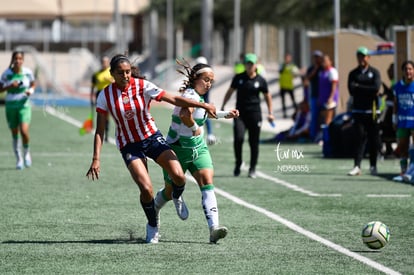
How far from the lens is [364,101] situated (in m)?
20.3

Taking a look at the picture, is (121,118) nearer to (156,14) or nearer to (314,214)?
(314,214)

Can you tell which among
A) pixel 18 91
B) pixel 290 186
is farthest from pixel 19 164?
pixel 290 186

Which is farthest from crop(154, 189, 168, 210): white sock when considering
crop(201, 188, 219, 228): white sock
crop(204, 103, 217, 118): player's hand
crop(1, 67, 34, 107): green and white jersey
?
crop(1, 67, 34, 107): green and white jersey

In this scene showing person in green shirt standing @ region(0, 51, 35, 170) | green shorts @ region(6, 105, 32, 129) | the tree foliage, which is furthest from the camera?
the tree foliage

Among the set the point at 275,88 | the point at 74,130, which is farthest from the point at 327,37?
the point at 275,88

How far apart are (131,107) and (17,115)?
31.7 feet

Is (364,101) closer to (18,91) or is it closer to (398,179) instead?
(398,179)

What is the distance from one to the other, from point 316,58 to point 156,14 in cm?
6211

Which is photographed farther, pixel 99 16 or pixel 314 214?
pixel 99 16

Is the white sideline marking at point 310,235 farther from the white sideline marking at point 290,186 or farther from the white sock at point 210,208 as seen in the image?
the white sideline marking at point 290,186

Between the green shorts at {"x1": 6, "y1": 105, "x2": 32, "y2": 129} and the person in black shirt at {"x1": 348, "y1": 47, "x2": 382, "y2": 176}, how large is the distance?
5563mm

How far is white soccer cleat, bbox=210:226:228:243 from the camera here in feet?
38.9

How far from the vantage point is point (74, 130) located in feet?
113

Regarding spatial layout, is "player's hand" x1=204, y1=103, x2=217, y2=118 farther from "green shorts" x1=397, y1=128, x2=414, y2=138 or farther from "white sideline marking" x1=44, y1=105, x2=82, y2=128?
"white sideline marking" x1=44, y1=105, x2=82, y2=128
